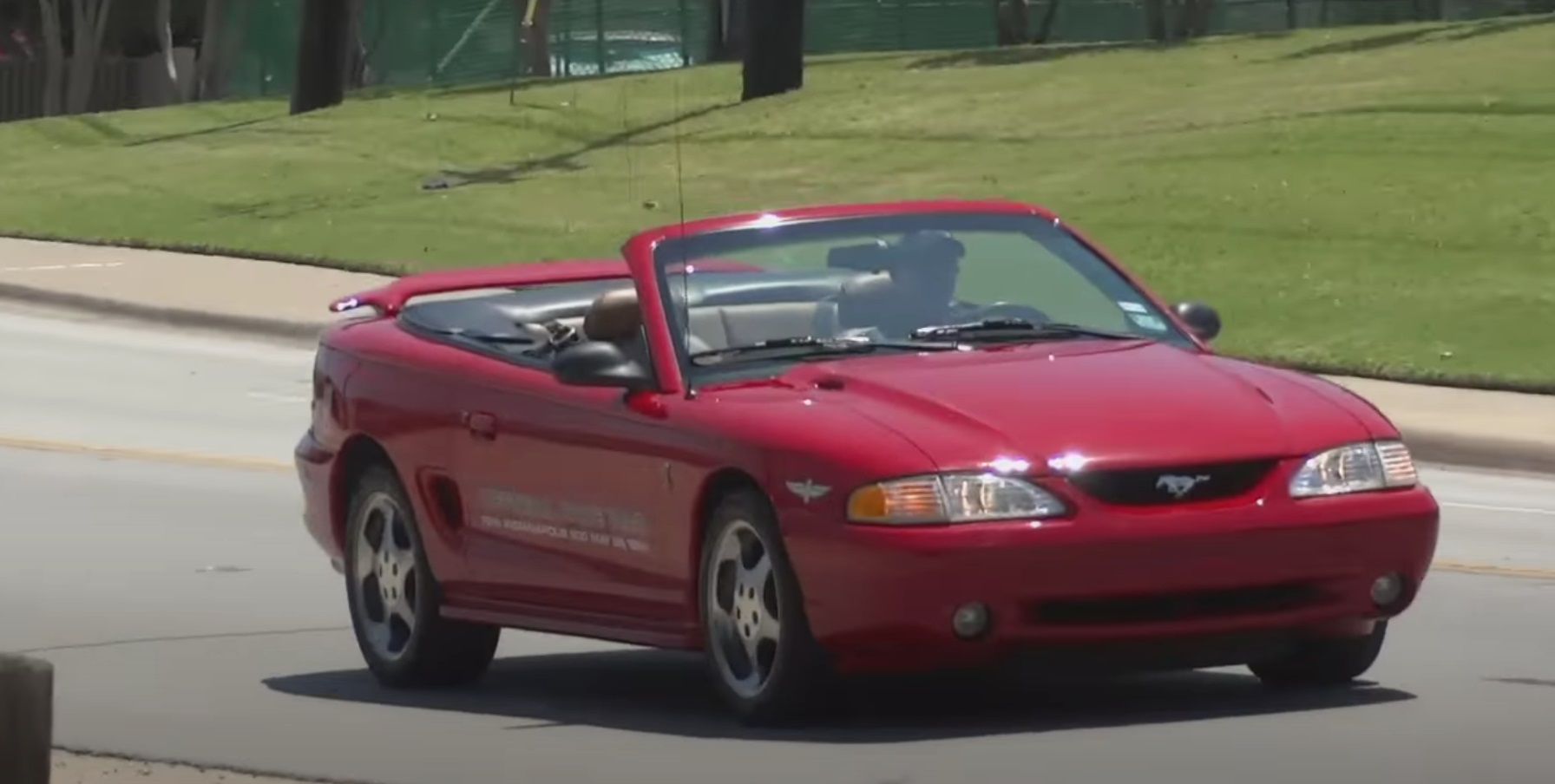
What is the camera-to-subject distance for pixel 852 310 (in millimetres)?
9227

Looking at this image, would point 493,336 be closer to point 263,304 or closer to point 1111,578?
point 1111,578

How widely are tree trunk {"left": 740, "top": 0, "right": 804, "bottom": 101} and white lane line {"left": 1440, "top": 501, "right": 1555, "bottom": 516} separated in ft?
67.5

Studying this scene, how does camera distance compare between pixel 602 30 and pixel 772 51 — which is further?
pixel 602 30

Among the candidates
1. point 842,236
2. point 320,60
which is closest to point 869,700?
point 842,236

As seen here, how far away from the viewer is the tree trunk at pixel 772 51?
3525cm

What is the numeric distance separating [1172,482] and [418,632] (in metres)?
2.83

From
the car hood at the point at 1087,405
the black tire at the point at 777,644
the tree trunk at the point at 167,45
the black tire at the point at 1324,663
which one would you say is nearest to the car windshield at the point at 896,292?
the car hood at the point at 1087,405

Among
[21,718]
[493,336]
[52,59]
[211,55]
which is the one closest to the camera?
[21,718]

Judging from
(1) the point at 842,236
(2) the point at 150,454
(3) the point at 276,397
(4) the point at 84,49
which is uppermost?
(1) the point at 842,236

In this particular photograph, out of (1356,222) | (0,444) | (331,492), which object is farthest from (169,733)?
(1356,222)

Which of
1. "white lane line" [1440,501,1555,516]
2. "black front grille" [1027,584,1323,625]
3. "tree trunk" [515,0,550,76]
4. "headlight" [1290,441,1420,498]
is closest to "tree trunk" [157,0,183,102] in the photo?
"tree trunk" [515,0,550,76]

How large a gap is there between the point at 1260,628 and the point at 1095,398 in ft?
2.31

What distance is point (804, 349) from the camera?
9.06m

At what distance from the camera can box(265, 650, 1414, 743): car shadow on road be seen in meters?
8.57
